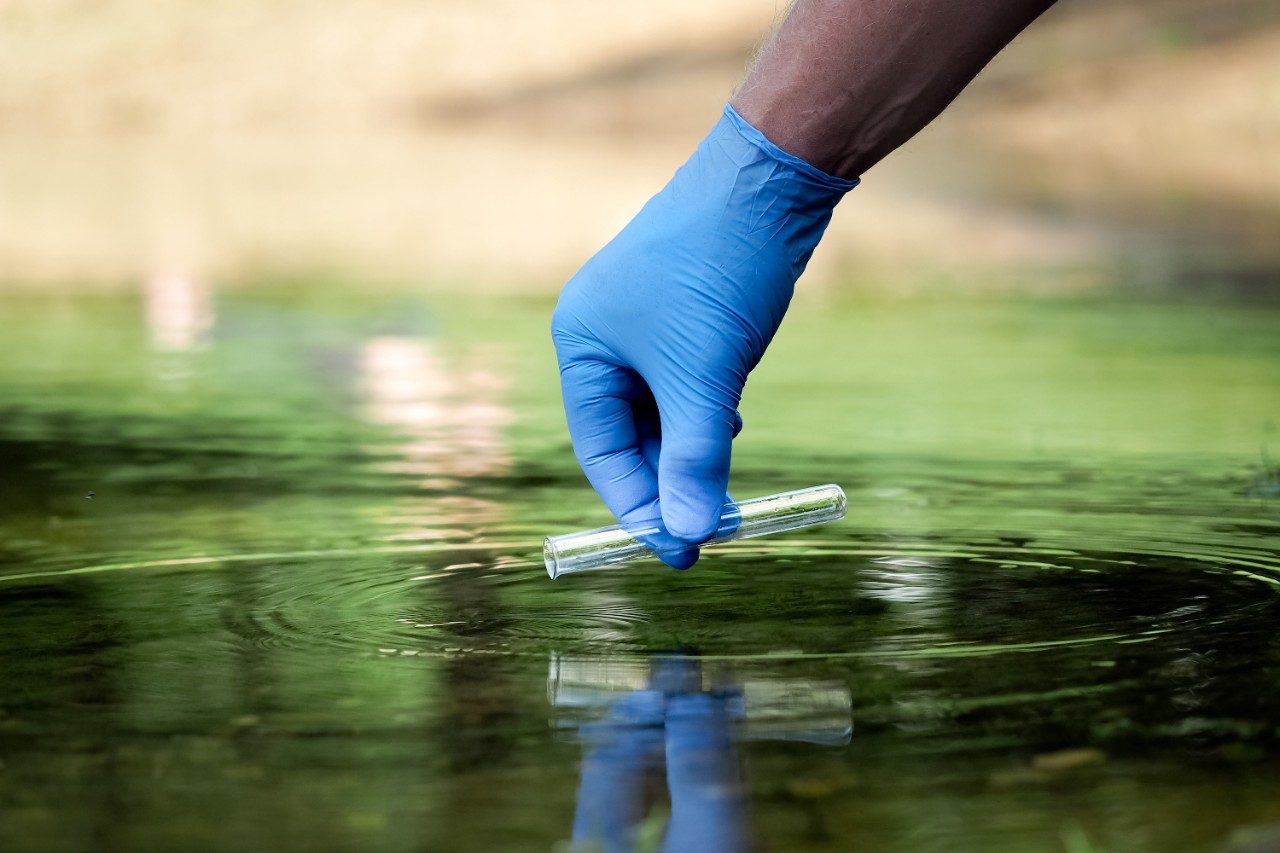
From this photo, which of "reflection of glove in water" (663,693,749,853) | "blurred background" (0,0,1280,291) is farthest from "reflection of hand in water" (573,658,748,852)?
"blurred background" (0,0,1280,291)

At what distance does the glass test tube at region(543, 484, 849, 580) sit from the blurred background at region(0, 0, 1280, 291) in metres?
4.05

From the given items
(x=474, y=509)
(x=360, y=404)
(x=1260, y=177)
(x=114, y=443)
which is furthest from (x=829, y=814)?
(x=1260, y=177)

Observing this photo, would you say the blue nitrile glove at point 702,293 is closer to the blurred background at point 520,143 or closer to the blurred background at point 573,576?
the blurred background at point 573,576

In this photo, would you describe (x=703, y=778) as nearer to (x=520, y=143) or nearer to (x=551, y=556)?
(x=551, y=556)

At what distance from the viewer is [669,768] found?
4.74 feet

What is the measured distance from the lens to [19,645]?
6.22ft

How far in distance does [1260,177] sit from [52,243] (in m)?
6.97

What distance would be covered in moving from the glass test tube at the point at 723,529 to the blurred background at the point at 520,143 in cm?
405

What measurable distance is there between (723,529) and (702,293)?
24 centimetres

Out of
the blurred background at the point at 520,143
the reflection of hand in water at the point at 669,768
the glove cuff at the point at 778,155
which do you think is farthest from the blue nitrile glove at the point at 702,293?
the blurred background at the point at 520,143

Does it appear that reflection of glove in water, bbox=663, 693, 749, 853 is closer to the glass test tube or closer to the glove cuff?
the glass test tube

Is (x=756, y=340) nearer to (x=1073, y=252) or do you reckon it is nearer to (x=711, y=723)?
(x=711, y=723)

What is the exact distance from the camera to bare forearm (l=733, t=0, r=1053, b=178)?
6.09 ft

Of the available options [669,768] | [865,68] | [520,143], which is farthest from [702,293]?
[520,143]
